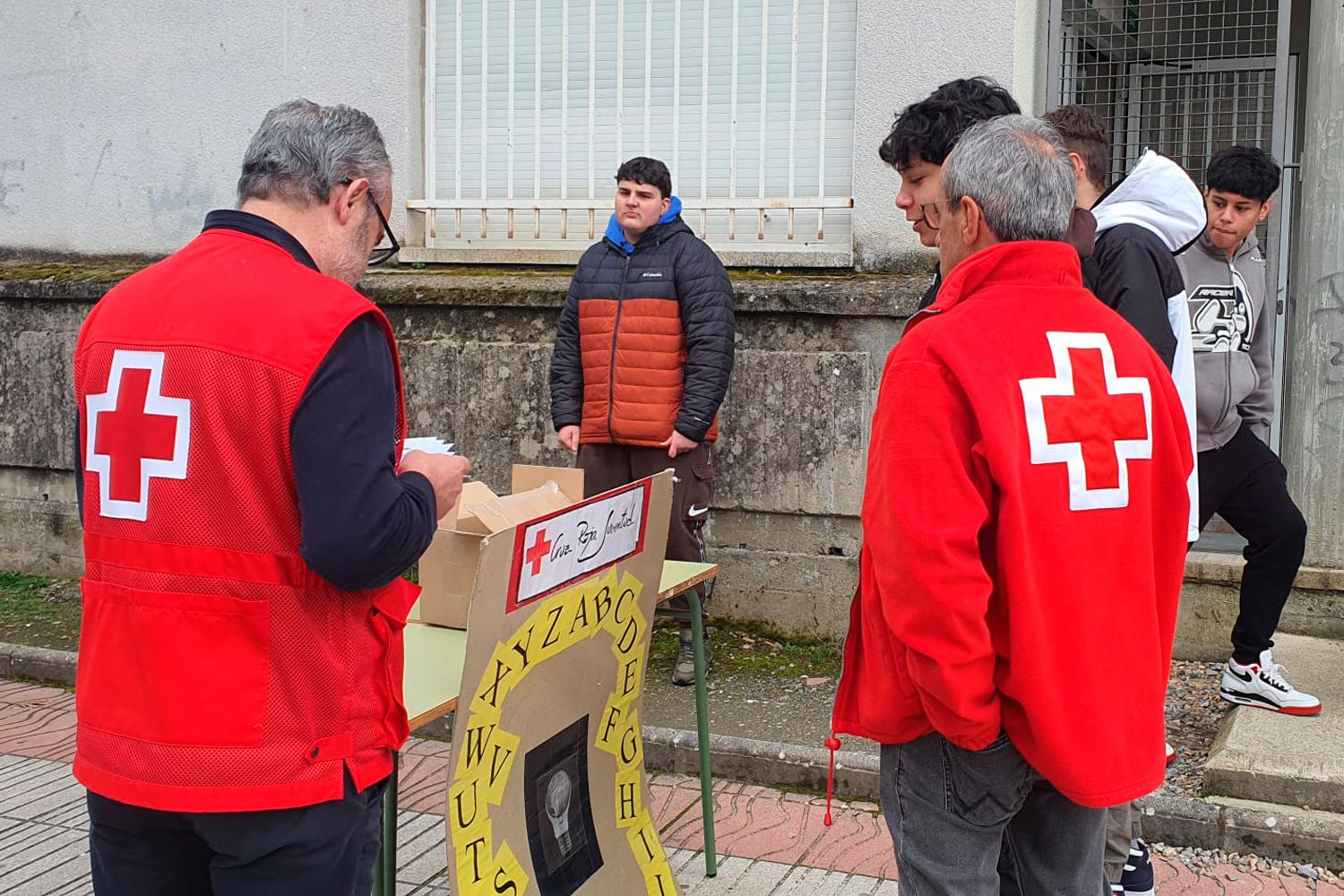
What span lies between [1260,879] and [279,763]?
3.02 metres

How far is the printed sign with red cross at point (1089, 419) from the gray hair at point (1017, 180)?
196 millimetres

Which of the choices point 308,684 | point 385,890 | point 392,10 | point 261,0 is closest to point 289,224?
point 308,684

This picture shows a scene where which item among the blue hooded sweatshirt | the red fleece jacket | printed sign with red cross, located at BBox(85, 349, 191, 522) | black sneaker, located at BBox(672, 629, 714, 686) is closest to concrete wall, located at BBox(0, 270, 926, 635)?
the blue hooded sweatshirt

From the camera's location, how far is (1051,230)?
7.30ft

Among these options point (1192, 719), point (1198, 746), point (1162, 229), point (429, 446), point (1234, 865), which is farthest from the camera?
point (1192, 719)

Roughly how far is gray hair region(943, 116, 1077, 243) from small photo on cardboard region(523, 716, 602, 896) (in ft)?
4.88

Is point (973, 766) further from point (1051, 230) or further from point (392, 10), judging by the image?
A: point (392, 10)

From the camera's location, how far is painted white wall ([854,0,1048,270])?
19.4 ft

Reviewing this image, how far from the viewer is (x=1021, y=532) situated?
2.06 metres

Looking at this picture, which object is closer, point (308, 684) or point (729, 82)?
point (308, 684)

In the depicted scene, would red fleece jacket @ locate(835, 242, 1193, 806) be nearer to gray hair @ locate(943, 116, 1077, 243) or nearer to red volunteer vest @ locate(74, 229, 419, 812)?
gray hair @ locate(943, 116, 1077, 243)

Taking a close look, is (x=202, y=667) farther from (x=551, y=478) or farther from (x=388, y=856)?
(x=551, y=478)

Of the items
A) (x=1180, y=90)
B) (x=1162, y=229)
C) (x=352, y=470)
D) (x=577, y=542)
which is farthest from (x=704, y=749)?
(x=1180, y=90)

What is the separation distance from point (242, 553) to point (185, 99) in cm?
600
